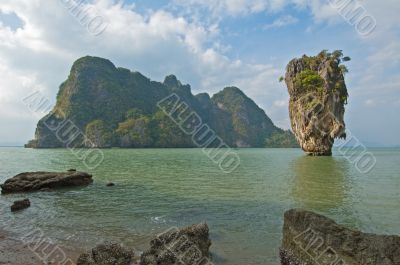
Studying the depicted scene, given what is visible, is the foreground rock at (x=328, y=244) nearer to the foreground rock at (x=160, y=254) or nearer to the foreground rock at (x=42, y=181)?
the foreground rock at (x=160, y=254)

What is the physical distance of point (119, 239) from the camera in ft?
40.7

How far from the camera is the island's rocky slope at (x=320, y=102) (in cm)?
7469

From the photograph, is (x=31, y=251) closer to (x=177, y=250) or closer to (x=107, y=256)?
(x=107, y=256)

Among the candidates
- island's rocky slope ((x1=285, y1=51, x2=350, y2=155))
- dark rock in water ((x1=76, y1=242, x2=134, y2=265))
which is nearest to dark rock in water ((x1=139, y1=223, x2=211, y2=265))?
dark rock in water ((x1=76, y1=242, x2=134, y2=265))

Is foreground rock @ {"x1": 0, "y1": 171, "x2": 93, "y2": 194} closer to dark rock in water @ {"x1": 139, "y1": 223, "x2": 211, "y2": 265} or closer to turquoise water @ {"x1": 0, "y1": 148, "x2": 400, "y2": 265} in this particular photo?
turquoise water @ {"x1": 0, "y1": 148, "x2": 400, "y2": 265}

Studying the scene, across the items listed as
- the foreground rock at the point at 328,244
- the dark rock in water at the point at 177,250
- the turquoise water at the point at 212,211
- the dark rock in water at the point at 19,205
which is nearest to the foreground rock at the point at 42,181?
the turquoise water at the point at 212,211

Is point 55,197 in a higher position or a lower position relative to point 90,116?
lower

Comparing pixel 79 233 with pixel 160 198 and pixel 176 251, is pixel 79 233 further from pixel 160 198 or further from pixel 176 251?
pixel 160 198

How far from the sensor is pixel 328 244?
841 centimetres

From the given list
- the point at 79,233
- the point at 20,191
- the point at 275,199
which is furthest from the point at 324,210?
the point at 20,191

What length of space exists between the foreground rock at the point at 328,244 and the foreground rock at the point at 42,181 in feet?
71.1

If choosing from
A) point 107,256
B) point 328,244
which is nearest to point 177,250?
point 107,256

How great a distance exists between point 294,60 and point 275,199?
75.7m

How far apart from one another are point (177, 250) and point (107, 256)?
186cm
